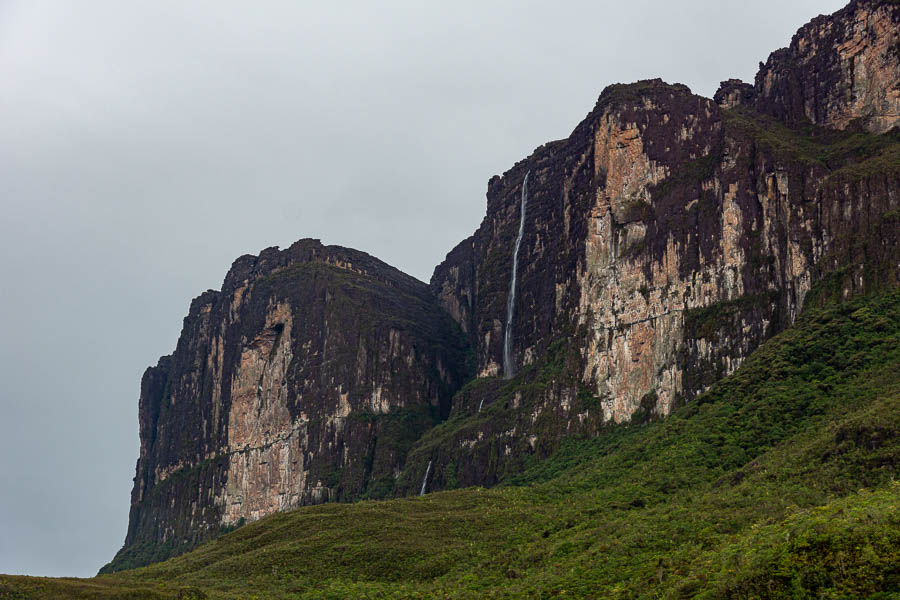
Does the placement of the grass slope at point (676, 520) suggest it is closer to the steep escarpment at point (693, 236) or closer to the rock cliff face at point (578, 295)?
the steep escarpment at point (693, 236)

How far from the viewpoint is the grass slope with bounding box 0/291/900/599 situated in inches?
1762

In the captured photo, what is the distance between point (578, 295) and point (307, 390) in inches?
2287

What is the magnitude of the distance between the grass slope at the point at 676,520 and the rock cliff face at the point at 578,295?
752 centimetres

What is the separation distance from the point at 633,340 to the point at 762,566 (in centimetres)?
7195

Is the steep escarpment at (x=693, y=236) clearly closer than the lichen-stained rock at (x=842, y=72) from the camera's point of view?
Yes

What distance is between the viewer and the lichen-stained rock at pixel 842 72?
342ft

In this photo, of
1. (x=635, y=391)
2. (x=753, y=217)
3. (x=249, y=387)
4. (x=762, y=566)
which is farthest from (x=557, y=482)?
(x=249, y=387)

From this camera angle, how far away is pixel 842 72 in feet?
362

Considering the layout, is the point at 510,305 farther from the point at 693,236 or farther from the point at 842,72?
the point at 842,72

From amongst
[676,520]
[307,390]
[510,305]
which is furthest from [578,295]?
[676,520]

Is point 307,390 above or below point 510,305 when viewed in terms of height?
below

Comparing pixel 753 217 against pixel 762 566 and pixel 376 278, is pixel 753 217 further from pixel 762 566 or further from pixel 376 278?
pixel 376 278

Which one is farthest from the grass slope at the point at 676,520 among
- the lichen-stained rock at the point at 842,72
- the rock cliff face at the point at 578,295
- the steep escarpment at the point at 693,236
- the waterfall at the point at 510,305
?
the waterfall at the point at 510,305

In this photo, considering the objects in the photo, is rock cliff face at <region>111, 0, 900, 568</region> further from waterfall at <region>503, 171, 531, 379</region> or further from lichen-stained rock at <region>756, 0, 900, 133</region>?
waterfall at <region>503, 171, 531, 379</region>
